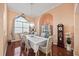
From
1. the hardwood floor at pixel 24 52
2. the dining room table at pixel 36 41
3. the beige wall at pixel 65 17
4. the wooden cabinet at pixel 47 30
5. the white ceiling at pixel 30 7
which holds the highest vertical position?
the white ceiling at pixel 30 7

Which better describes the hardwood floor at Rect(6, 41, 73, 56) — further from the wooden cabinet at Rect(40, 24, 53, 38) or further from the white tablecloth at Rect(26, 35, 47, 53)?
the wooden cabinet at Rect(40, 24, 53, 38)

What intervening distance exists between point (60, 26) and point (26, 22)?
553mm

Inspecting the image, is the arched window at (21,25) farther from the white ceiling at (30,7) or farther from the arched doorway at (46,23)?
the arched doorway at (46,23)

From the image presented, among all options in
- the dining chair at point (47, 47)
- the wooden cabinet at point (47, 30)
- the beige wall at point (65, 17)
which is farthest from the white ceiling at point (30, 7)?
the dining chair at point (47, 47)

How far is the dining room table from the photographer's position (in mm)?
1943

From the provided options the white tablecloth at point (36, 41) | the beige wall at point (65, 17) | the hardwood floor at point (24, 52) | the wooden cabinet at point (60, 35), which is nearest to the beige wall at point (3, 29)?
the hardwood floor at point (24, 52)

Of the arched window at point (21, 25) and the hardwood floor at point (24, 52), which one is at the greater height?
the arched window at point (21, 25)

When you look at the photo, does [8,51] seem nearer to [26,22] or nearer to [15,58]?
[15,58]

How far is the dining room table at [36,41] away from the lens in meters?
1.94

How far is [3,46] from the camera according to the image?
191 cm

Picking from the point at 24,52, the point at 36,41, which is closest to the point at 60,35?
the point at 36,41

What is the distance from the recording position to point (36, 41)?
6.42 ft

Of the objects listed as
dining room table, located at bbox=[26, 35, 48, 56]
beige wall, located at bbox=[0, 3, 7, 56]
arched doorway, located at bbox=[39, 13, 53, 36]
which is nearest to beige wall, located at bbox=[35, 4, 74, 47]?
arched doorway, located at bbox=[39, 13, 53, 36]

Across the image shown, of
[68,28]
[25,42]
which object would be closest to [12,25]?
[25,42]
